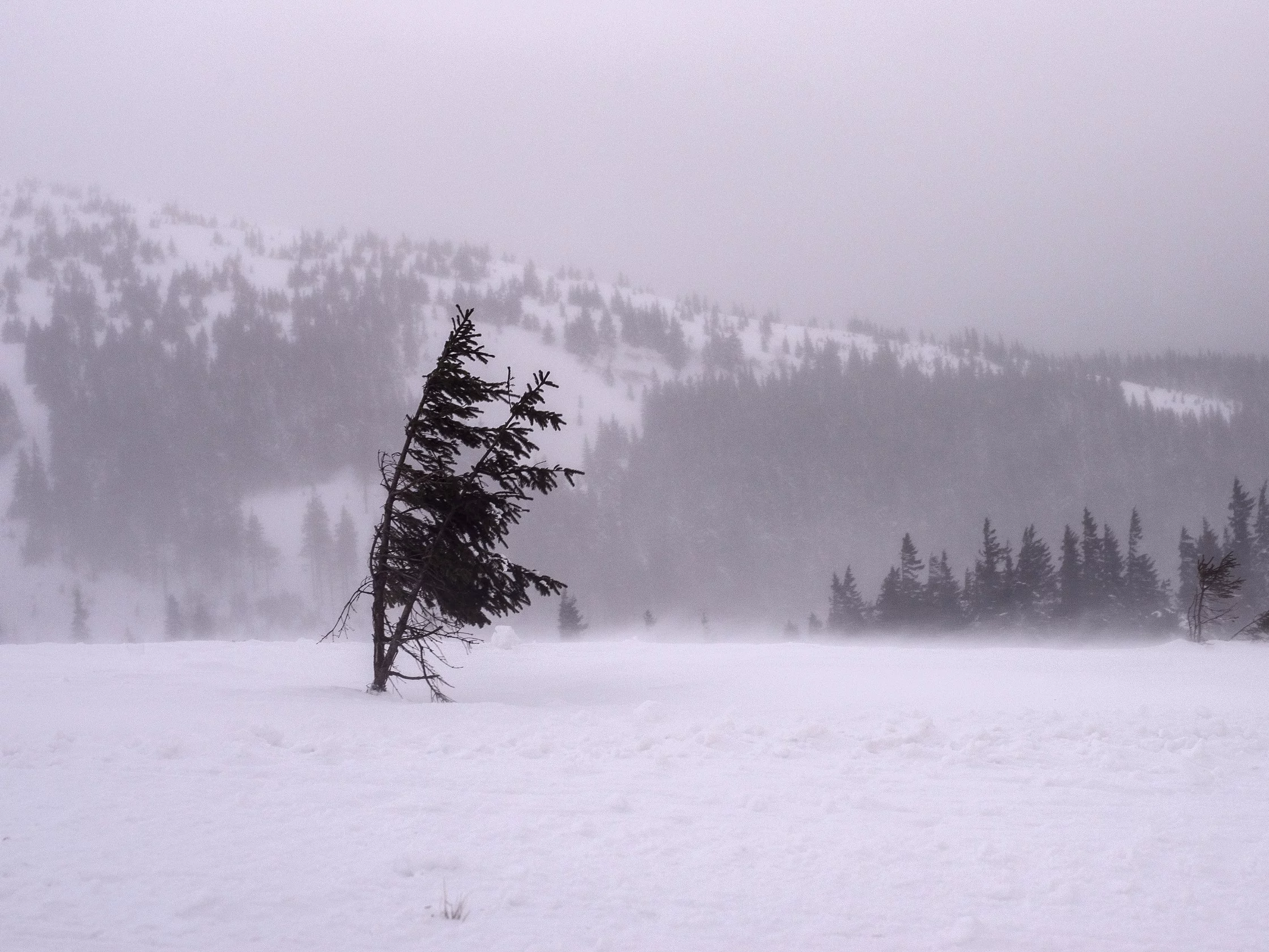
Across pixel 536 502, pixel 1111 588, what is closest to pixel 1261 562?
pixel 1111 588

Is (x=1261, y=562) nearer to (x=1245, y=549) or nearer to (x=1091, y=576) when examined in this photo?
(x=1245, y=549)

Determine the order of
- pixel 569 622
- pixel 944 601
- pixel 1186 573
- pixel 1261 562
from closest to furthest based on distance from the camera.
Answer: pixel 569 622 → pixel 944 601 → pixel 1186 573 → pixel 1261 562

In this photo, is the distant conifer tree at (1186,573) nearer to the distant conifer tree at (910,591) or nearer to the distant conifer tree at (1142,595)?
the distant conifer tree at (1142,595)

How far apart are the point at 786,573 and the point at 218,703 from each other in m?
151

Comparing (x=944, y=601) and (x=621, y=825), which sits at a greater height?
(x=621, y=825)

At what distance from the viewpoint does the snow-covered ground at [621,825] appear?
474 cm

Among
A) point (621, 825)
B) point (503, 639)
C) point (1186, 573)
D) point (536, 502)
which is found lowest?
point (1186, 573)

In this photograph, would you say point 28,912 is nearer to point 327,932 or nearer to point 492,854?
point 327,932

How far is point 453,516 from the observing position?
13898mm

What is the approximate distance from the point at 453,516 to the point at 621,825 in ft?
28.1

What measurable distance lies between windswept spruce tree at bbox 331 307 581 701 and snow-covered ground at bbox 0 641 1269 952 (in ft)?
7.41

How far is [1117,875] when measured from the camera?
5.53m

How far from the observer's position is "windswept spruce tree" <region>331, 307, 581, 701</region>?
13617mm

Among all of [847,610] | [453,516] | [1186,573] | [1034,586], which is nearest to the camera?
[453,516]
